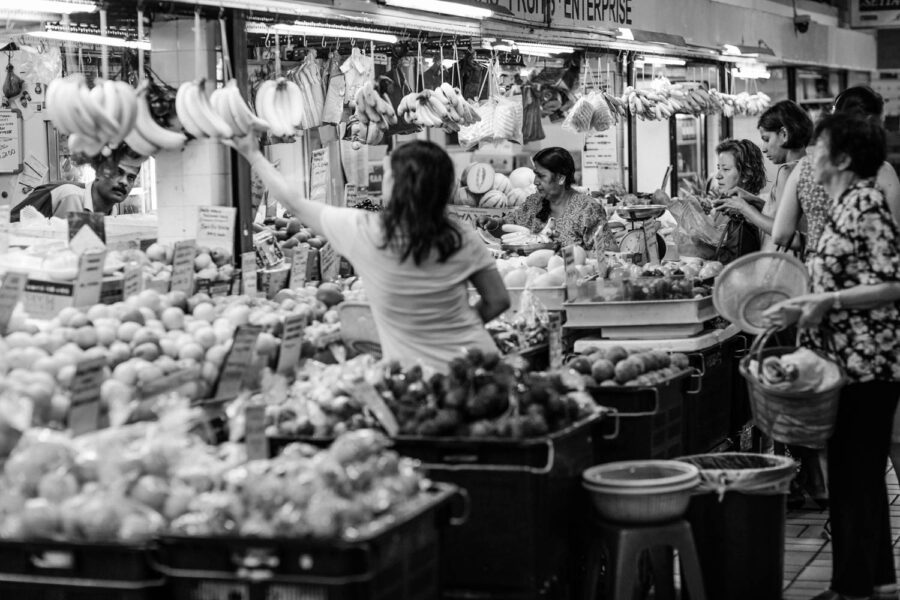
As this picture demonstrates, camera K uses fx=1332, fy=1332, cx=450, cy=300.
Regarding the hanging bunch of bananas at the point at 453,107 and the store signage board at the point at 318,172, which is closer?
the store signage board at the point at 318,172

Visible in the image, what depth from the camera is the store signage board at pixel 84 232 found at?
18.2ft

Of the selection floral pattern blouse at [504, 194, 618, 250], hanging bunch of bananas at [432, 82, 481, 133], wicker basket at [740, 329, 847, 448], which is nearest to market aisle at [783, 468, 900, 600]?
wicker basket at [740, 329, 847, 448]

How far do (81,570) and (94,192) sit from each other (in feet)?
15.5

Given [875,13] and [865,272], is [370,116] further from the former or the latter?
[875,13]

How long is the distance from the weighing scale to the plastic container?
3.52m

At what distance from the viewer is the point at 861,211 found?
478cm

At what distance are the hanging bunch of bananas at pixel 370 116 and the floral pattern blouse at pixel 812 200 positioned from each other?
267 centimetres

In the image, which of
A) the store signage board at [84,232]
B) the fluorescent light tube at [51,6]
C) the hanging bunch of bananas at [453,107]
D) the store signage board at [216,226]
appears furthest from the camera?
the hanging bunch of bananas at [453,107]

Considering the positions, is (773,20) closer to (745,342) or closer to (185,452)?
(745,342)

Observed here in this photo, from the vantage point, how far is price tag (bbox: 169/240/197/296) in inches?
224

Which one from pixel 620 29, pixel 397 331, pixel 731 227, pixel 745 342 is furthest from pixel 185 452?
pixel 620 29

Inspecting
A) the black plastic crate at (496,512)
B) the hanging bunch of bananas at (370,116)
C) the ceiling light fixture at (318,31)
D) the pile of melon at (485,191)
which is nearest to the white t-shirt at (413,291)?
the black plastic crate at (496,512)

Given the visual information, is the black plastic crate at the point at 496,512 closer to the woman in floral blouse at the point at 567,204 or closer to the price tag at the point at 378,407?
the price tag at the point at 378,407

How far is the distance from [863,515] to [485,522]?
175 cm
